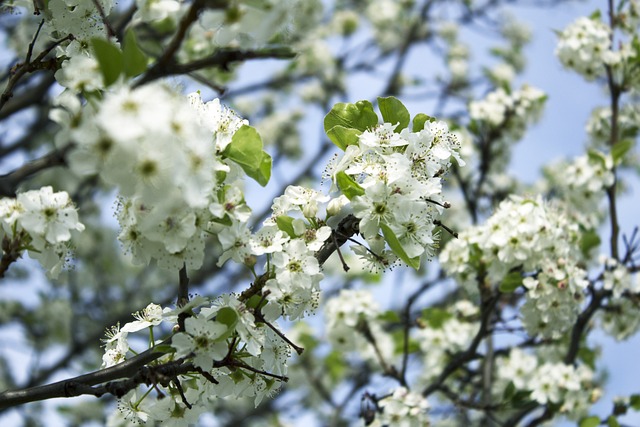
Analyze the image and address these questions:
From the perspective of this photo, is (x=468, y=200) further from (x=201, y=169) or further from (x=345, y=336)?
(x=201, y=169)

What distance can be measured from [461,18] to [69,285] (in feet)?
18.0

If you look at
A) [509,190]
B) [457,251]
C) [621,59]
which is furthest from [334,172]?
[509,190]

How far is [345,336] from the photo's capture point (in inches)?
201

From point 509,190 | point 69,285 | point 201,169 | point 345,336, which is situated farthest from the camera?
point 69,285

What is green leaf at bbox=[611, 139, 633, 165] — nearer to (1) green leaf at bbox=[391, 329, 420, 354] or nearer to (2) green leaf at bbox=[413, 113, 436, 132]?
(1) green leaf at bbox=[391, 329, 420, 354]

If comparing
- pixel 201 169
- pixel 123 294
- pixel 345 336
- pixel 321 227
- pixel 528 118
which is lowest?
pixel 123 294

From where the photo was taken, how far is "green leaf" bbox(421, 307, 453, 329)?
14.6 ft

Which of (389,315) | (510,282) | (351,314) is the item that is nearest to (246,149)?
(510,282)

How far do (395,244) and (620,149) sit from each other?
9.13 ft

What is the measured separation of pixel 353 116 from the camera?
7.61ft

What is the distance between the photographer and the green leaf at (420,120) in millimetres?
2314

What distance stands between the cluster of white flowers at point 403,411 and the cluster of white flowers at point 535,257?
2.35ft

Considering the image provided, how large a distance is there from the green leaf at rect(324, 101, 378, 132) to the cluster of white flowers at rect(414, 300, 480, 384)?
2462mm

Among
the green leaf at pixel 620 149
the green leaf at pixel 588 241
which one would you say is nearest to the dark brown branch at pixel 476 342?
the green leaf at pixel 588 241
